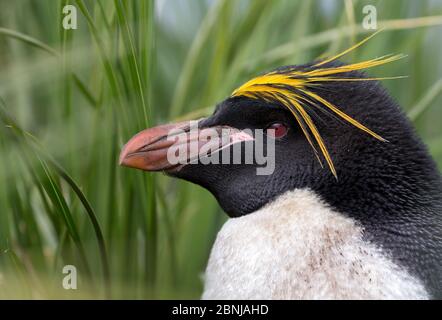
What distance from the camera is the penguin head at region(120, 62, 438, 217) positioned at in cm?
119

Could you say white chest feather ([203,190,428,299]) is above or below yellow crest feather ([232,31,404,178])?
below

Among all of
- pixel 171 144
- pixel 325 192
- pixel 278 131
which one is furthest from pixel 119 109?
pixel 325 192

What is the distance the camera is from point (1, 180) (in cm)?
141

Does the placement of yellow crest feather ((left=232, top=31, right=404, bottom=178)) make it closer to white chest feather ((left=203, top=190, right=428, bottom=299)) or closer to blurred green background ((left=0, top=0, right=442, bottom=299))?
white chest feather ((left=203, top=190, right=428, bottom=299))

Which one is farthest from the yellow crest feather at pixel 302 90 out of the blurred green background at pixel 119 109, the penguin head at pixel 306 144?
A: the blurred green background at pixel 119 109

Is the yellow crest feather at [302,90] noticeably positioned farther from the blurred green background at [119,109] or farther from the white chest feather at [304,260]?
the blurred green background at [119,109]

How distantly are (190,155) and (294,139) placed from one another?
19 centimetres

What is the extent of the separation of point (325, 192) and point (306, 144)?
3.7 inches

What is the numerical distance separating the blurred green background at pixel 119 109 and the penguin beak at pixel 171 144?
11cm

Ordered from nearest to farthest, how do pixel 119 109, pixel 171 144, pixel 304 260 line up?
1. pixel 304 260
2. pixel 171 144
3. pixel 119 109

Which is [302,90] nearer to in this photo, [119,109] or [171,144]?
[171,144]

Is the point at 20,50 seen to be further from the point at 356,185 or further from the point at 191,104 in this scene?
the point at 356,185

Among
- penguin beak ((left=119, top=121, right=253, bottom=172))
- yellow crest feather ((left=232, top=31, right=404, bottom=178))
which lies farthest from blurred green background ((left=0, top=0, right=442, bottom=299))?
yellow crest feather ((left=232, top=31, right=404, bottom=178))

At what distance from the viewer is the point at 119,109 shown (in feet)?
4.63
